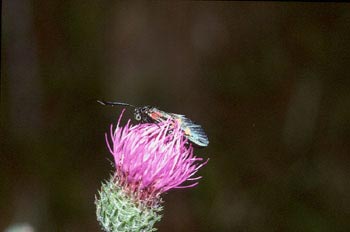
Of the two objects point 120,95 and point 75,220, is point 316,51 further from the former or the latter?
point 75,220

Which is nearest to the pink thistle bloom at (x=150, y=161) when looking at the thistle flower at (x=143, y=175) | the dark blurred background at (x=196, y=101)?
the thistle flower at (x=143, y=175)

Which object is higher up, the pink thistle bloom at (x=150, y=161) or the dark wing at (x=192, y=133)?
the dark wing at (x=192, y=133)

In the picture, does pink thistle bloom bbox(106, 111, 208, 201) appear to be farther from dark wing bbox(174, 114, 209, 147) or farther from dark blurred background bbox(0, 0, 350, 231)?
dark blurred background bbox(0, 0, 350, 231)

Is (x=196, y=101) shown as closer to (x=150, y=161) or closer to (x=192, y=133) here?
(x=192, y=133)

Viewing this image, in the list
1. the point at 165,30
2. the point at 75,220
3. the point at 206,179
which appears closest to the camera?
the point at 75,220

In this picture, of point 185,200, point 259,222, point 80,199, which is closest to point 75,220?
point 80,199

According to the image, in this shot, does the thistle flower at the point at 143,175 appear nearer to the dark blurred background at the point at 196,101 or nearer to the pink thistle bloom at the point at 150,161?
the pink thistle bloom at the point at 150,161

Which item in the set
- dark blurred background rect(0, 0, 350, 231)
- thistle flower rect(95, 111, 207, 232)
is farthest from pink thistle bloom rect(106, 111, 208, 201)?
dark blurred background rect(0, 0, 350, 231)
